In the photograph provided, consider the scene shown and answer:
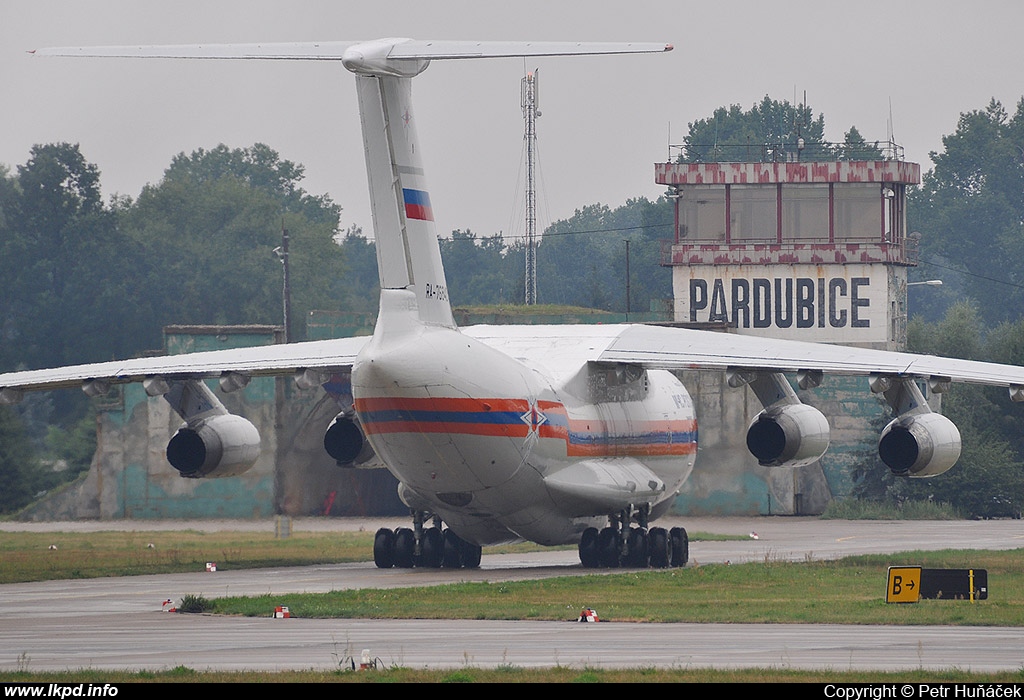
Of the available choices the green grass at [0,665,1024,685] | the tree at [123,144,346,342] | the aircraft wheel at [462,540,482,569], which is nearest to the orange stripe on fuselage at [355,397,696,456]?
the aircraft wheel at [462,540,482,569]

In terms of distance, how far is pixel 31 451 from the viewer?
1667 inches

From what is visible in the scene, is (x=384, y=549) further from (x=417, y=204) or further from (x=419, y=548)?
(x=417, y=204)

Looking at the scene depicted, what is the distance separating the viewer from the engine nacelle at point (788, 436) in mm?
26406

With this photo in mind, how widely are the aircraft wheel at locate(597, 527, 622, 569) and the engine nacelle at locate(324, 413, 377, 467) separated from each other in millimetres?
3882

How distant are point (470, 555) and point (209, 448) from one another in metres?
4.64

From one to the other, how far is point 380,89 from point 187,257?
4672cm

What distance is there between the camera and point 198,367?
26062 millimetres

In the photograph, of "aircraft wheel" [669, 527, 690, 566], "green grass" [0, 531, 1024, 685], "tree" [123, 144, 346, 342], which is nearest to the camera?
"green grass" [0, 531, 1024, 685]

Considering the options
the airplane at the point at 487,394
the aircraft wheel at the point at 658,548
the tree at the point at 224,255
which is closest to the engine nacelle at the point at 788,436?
the airplane at the point at 487,394

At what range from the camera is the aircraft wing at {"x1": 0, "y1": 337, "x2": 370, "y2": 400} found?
25656 millimetres

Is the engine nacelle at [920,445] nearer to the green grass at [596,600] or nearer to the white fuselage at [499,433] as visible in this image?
the green grass at [596,600]

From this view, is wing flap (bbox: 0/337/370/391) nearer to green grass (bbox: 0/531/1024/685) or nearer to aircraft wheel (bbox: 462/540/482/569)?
green grass (bbox: 0/531/1024/685)

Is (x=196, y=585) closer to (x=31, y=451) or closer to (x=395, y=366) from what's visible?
(x=395, y=366)
